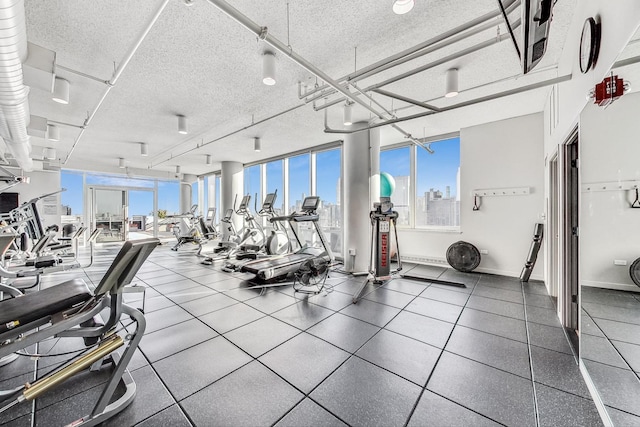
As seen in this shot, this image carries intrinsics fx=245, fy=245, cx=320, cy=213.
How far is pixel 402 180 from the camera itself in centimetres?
621

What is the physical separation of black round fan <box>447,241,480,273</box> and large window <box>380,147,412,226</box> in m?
1.33

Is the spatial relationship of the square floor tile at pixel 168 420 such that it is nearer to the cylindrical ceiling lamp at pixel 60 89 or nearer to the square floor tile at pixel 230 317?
the square floor tile at pixel 230 317

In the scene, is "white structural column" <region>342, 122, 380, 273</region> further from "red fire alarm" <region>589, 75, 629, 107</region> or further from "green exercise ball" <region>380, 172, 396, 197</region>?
"red fire alarm" <region>589, 75, 629, 107</region>

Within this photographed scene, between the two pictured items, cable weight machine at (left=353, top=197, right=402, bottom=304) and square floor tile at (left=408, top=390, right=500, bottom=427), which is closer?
square floor tile at (left=408, top=390, right=500, bottom=427)

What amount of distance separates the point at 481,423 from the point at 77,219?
1224 centimetres

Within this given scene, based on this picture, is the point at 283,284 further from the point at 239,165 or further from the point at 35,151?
the point at 35,151

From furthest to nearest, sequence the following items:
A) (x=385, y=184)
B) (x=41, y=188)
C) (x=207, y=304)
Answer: (x=41, y=188), (x=385, y=184), (x=207, y=304)

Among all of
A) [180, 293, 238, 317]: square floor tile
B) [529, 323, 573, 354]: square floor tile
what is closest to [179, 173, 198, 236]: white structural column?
[180, 293, 238, 317]: square floor tile

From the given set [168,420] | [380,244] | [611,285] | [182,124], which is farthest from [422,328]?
[182,124]

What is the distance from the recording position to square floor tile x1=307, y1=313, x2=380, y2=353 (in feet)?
7.43

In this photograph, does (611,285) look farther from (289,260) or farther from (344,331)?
(289,260)

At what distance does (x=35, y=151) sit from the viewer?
6.81 meters

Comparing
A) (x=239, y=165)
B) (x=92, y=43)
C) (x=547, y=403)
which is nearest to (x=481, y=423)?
(x=547, y=403)

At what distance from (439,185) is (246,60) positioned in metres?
4.70
